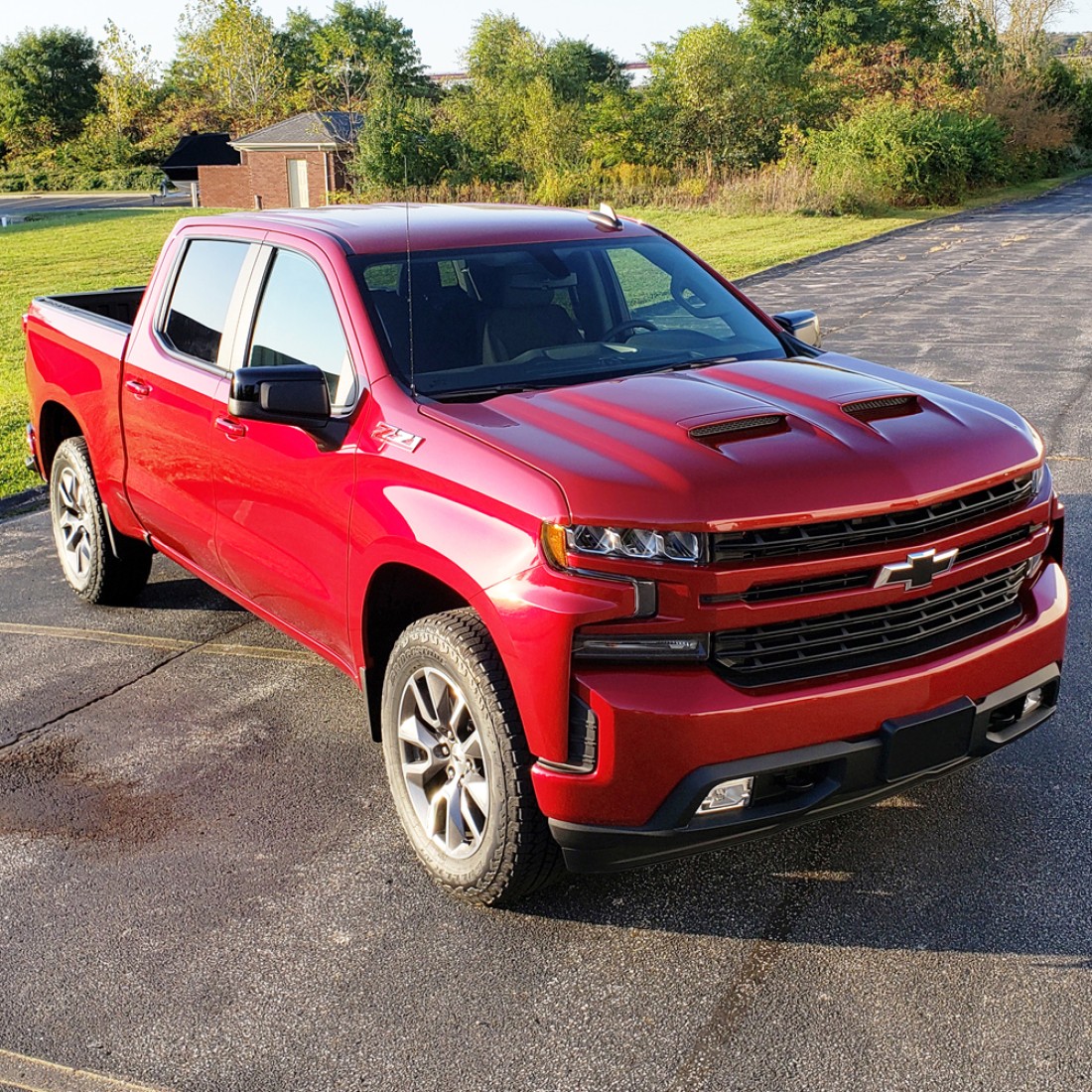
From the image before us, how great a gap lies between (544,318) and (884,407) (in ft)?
4.36

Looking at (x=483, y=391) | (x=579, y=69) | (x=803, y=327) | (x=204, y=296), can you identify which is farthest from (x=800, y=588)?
(x=579, y=69)

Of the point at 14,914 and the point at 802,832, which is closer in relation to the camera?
the point at 14,914

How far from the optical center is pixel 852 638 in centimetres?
332

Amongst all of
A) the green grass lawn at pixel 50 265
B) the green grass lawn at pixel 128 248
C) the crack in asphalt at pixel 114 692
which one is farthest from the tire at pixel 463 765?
the green grass lawn at pixel 128 248

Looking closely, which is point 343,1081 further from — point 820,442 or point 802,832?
point 820,442

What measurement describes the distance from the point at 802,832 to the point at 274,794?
178 centimetres

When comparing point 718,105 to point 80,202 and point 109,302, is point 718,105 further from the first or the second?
point 109,302

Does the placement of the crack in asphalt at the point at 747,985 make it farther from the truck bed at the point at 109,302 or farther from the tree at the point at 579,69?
the tree at the point at 579,69

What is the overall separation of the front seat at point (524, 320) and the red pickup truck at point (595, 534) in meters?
0.01

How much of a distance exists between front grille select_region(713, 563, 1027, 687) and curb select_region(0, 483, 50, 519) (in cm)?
657

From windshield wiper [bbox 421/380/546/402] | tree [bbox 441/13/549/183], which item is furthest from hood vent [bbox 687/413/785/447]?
tree [bbox 441/13/549/183]

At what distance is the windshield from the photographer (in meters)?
4.21

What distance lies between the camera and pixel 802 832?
13.1 ft

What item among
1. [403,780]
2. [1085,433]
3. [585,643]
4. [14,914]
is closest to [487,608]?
[585,643]
